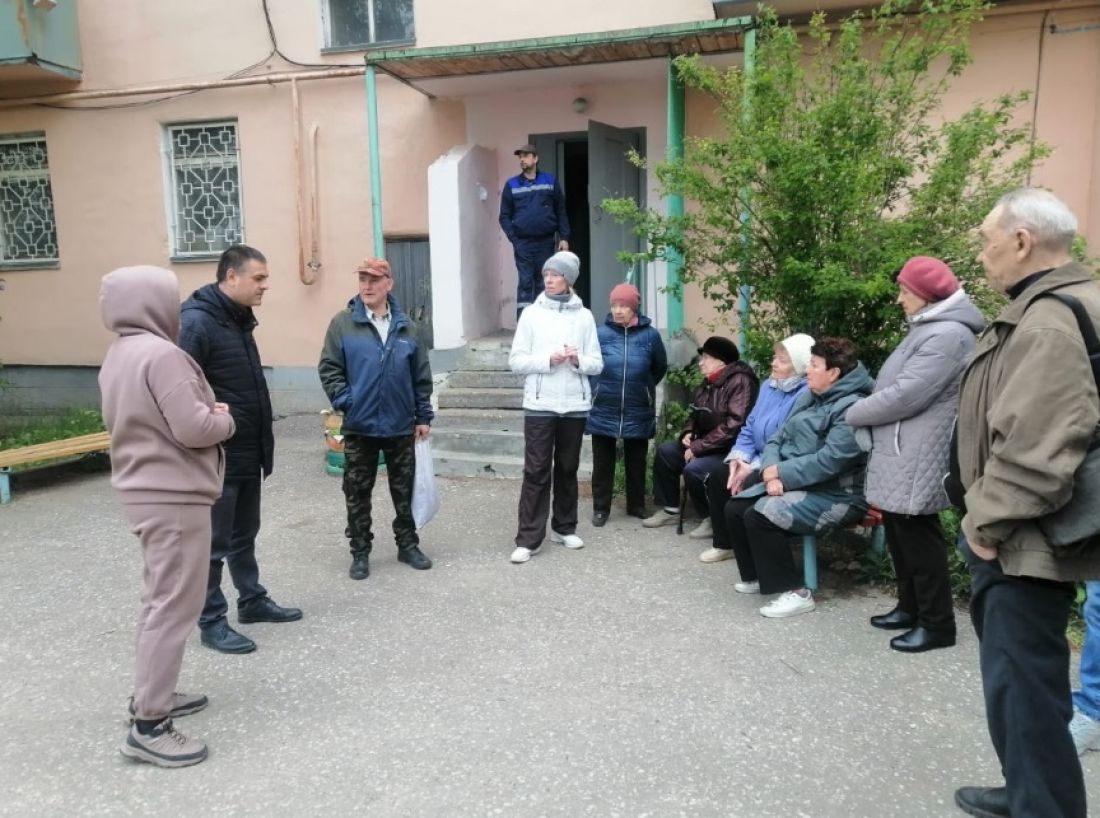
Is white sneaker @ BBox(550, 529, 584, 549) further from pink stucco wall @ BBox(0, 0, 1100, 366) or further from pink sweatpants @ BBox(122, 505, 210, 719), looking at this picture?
pink stucco wall @ BBox(0, 0, 1100, 366)

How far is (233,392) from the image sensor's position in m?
3.64

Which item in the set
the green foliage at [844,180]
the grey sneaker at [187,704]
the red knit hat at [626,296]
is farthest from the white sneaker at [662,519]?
the grey sneaker at [187,704]

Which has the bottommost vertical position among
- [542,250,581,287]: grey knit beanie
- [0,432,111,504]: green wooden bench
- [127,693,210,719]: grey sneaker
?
[127,693,210,719]: grey sneaker

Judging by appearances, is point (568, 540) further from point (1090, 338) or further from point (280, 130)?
point (280, 130)

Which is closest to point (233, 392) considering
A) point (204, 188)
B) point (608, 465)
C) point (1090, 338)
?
point (608, 465)

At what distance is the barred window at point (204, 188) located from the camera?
9.73 meters

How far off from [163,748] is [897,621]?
3.09 meters

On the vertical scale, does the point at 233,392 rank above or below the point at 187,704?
above

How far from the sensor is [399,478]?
15.2ft

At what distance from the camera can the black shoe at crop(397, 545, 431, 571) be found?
467cm

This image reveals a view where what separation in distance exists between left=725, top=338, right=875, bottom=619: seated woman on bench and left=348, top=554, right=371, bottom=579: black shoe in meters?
2.10

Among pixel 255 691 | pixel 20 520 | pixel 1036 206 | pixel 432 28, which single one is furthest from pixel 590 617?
pixel 432 28

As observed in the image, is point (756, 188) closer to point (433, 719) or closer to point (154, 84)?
point (433, 719)

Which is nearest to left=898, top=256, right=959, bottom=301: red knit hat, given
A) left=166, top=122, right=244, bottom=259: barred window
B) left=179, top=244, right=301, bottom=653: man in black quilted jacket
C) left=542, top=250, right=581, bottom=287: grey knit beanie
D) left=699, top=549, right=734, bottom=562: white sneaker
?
left=699, top=549, right=734, bottom=562: white sneaker
